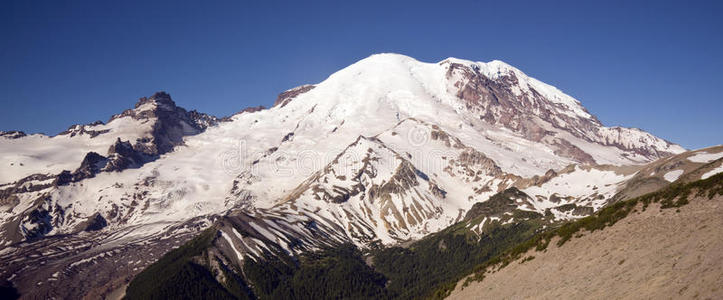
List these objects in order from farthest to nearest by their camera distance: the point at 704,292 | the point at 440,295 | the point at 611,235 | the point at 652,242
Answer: the point at 440,295 → the point at 611,235 → the point at 652,242 → the point at 704,292

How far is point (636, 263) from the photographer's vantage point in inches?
1491

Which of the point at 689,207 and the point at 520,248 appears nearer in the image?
the point at 689,207

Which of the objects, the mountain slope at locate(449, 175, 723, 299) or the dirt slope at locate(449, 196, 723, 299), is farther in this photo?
the mountain slope at locate(449, 175, 723, 299)

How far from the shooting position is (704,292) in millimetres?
27953

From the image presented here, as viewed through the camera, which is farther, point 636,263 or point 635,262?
point 635,262

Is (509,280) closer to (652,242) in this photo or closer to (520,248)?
(520,248)

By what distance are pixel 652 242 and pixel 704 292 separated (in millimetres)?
12359

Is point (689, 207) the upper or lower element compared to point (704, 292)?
upper

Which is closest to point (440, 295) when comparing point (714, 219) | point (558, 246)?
point (558, 246)

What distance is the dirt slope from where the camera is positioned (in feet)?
102

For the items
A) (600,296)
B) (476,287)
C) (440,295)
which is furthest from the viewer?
(440,295)

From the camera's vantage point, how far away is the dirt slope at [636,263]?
31.1 meters

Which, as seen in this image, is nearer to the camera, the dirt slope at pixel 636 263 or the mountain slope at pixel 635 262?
the dirt slope at pixel 636 263

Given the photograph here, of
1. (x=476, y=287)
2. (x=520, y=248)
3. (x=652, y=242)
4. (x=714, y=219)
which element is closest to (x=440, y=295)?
(x=476, y=287)
